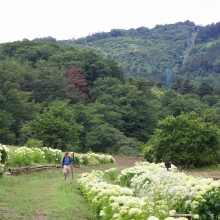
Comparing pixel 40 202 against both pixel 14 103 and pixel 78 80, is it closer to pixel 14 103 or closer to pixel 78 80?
pixel 14 103

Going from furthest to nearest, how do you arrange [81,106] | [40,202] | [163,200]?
[81,106]
[40,202]
[163,200]

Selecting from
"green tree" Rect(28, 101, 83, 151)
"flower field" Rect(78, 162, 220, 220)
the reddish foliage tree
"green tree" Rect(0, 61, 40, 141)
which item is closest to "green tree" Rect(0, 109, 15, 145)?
"green tree" Rect(0, 61, 40, 141)

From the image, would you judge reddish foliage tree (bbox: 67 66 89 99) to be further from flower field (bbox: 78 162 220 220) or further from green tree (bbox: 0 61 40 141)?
flower field (bbox: 78 162 220 220)

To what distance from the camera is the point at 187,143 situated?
32750mm

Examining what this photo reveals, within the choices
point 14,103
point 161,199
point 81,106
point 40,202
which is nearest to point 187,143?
point 40,202

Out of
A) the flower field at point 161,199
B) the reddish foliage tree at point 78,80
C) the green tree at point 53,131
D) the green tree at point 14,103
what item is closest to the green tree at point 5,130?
the green tree at point 14,103

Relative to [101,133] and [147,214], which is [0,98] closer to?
[101,133]

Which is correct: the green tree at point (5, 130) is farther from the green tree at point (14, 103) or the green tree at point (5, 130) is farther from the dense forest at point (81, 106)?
the green tree at point (14, 103)

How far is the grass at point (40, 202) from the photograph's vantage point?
10195 mm

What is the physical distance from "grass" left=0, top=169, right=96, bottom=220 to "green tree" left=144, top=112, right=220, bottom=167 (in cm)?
1801

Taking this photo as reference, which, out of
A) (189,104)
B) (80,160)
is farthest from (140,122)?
(80,160)

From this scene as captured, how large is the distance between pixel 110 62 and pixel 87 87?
46.7 feet

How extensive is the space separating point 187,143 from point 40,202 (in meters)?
22.6

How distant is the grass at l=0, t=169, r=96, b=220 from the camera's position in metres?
10.2
